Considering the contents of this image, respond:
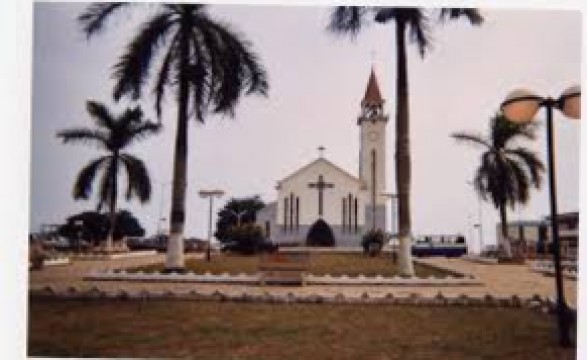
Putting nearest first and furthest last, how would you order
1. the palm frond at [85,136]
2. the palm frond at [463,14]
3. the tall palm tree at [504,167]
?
the palm frond at [463,14], the palm frond at [85,136], the tall palm tree at [504,167]

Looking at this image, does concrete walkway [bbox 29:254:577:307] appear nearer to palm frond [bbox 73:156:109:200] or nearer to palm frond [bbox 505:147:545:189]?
palm frond [bbox 73:156:109:200]

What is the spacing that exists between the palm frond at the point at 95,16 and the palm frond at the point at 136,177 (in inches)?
44.4

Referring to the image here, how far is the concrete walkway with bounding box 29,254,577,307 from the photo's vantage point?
21.7 ft

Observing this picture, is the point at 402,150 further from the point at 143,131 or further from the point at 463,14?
the point at 143,131

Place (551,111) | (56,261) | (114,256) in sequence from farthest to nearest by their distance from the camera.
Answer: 1. (114,256)
2. (56,261)
3. (551,111)

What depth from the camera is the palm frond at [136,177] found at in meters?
6.80

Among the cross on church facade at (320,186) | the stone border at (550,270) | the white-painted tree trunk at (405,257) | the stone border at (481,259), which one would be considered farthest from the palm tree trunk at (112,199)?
the stone border at (550,270)

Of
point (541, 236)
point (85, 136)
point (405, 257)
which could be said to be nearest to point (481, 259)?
point (405, 257)

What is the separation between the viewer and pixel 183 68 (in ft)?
23.9

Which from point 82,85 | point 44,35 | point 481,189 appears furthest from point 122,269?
point 481,189

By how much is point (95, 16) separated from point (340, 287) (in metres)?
3.26

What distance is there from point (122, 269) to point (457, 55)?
3.63 m

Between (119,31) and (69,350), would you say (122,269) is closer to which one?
(69,350)

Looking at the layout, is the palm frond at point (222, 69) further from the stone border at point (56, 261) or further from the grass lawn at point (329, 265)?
A: the stone border at point (56, 261)
